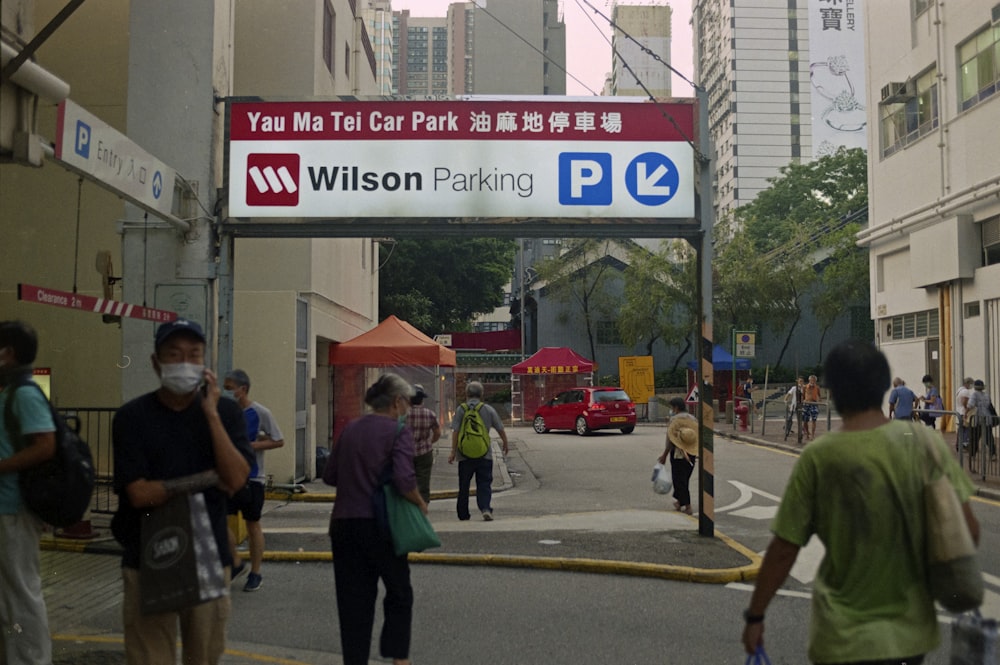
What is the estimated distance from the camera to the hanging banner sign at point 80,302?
673 centimetres

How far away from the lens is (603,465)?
2034 cm

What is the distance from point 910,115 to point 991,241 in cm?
614

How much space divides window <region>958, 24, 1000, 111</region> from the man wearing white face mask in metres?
23.2

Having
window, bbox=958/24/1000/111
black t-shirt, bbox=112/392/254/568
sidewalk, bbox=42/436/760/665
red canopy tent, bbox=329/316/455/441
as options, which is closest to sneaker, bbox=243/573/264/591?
sidewalk, bbox=42/436/760/665

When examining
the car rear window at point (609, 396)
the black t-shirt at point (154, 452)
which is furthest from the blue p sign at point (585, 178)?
the car rear window at point (609, 396)

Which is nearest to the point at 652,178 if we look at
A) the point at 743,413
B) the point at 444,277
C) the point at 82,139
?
the point at 82,139

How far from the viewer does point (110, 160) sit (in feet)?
24.4

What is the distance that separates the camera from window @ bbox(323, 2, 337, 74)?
17.6 meters

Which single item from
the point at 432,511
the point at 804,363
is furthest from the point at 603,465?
the point at 804,363

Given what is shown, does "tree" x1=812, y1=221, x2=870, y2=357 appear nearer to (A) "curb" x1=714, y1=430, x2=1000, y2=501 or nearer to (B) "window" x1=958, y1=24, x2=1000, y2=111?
(A) "curb" x1=714, y1=430, x2=1000, y2=501

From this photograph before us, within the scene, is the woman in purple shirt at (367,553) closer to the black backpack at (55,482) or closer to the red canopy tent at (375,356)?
the black backpack at (55,482)

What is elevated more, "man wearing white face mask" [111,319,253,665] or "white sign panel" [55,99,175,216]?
"white sign panel" [55,99,175,216]

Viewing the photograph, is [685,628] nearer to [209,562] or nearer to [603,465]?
[209,562]

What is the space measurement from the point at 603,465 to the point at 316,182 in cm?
1188
